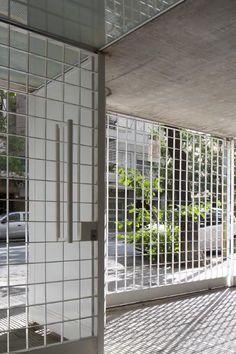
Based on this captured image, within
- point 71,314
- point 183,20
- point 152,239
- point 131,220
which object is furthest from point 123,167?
point 183,20

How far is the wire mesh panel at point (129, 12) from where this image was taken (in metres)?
2.68

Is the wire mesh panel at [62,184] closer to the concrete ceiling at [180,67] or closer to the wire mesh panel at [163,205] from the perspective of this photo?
the concrete ceiling at [180,67]

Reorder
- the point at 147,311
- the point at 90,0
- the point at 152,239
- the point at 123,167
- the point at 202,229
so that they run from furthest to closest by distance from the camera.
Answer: the point at 202,229, the point at 152,239, the point at 123,167, the point at 147,311, the point at 90,0

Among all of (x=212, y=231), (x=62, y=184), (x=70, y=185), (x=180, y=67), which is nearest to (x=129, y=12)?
(x=180, y=67)

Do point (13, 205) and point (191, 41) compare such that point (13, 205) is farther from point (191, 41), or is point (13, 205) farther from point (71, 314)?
point (191, 41)

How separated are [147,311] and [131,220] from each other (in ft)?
4.44

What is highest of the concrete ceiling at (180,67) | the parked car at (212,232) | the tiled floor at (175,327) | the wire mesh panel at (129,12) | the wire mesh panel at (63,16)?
the wire mesh panel at (63,16)

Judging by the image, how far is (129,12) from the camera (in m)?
2.81

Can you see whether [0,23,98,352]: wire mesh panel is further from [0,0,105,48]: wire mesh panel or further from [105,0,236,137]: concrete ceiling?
[105,0,236,137]: concrete ceiling

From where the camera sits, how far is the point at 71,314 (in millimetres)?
3502

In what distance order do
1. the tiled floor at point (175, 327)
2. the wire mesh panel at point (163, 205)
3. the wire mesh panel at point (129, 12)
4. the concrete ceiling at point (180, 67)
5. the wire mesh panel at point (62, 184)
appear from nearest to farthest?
1. the wire mesh panel at point (129, 12)
2. the concrete ceiling at point (180, 67)
3. the wire mesh panel at point (62, 184)
4. the tiled floor at point (175, 327)
5. the wire mesh panel at point (163, 205)

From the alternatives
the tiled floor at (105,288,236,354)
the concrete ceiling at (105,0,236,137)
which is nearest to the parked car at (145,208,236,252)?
the tiled floor at (105,288,236,354)

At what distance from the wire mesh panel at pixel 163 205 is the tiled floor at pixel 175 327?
546 millimetres

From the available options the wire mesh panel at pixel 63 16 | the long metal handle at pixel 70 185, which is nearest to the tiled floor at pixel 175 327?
the long metal handle at pixel 70 185
